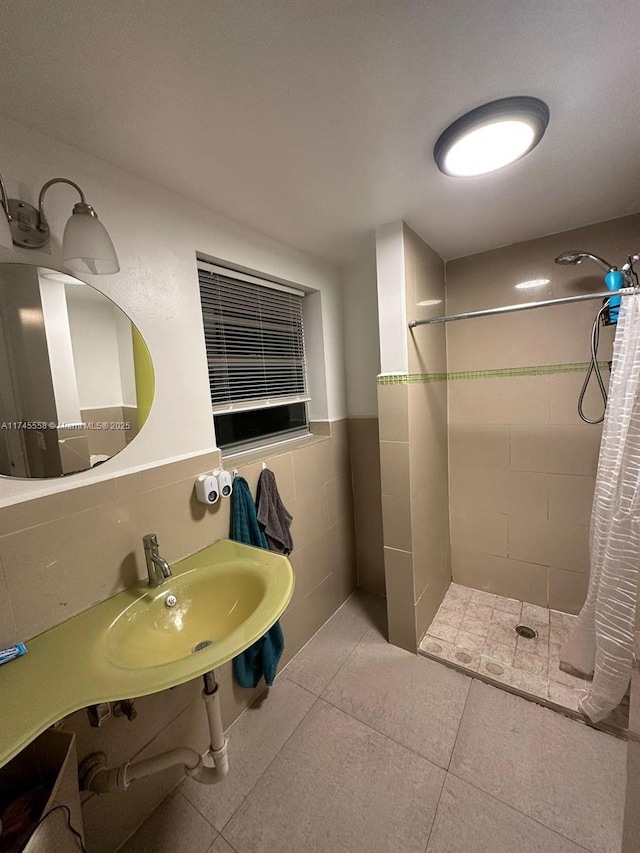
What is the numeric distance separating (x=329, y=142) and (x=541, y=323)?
152 centimetres

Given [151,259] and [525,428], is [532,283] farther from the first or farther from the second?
[151,259]

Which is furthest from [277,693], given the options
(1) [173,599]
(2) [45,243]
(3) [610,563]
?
(2) [45,243]

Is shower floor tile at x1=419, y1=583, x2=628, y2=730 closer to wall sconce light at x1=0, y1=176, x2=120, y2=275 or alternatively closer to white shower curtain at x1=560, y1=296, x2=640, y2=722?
white shower curtain at x1=560, y1=296, x2=640, y2=722

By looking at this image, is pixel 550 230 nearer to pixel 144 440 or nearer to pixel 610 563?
pixel 610 563

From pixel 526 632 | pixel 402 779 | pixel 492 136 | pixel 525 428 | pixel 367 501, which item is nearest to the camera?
pixel 492 136

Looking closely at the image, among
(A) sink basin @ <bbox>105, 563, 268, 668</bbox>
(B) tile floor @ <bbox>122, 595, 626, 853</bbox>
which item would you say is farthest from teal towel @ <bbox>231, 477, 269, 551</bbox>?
(B) tile floor @ <bbox>122, 595, 626, 853</bbox>

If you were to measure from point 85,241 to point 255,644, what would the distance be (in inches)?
65.1

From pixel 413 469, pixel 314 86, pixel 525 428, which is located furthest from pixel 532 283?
pixel 314 86

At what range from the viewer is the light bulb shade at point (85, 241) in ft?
2.89

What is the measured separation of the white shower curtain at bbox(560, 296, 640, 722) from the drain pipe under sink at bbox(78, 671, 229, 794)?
153 centimetres

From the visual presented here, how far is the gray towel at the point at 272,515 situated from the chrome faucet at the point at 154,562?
1.60ft

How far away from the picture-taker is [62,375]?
97 centimetres

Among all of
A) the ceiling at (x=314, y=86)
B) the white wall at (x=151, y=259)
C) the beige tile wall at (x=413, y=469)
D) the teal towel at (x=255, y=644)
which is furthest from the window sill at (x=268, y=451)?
the ceiling at (x=314, y=86)

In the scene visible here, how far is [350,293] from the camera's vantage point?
7.07 ft
